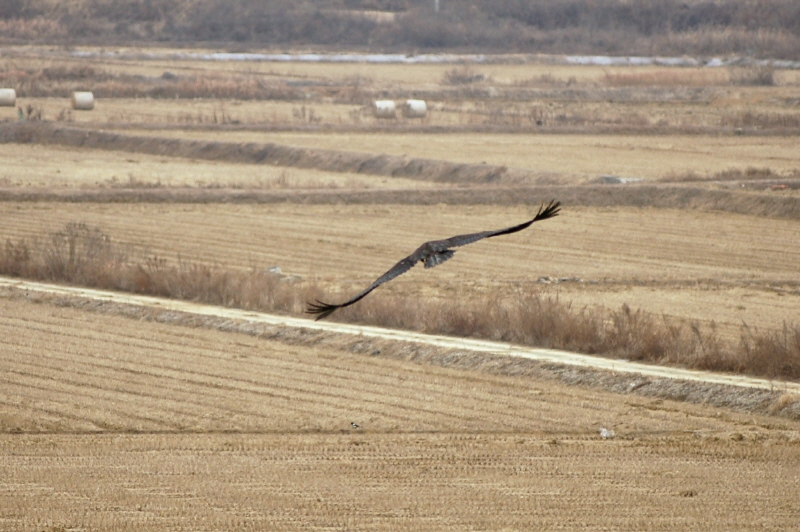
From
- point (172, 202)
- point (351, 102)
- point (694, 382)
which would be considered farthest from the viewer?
point (351, 102)

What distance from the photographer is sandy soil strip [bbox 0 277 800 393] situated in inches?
556

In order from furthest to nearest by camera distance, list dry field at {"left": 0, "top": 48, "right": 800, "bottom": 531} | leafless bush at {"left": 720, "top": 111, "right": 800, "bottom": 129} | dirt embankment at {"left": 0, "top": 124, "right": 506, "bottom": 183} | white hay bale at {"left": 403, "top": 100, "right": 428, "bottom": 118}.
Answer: white hay bale at {"left": 403, "top": 100, "right": 428, "bottom": 118}
leafless bush at {"left": 720, "top": 111, "right": 800, "bottom": 129}
dirt embankment at {"left": 0, "top": 124, "right": 506, "bottom": 183}
dry field at {"left": 0, "top": 48, "right": 800, "bottom": 531}

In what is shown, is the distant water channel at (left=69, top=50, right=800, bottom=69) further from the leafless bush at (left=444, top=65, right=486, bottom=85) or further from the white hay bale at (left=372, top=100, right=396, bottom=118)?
the white hay bale at (left=372, top=100, right=396, bottom=118)

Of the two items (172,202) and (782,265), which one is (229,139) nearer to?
(172,202)

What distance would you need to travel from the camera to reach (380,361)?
15430 mm

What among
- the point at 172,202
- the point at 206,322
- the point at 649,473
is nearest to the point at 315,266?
the point at 206,322

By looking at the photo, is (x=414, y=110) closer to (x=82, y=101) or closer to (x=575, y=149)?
(x=575, y=149)

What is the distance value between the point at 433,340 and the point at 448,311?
37.6 inches

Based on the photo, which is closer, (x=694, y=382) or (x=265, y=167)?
(x=694, y=382)

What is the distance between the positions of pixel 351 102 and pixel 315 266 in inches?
1121

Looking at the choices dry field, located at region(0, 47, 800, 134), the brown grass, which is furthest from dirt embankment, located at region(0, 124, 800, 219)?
dry field, located at region(0, 47, 800, 134)

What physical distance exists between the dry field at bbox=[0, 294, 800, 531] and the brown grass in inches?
60.1

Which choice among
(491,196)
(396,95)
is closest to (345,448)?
(491,196)

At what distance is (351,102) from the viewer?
49344 mm
